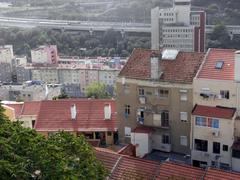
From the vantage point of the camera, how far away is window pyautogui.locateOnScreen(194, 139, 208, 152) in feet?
77.6

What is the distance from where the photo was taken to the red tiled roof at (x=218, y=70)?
77.7ft

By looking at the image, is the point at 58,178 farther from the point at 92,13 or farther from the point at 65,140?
the point at 92,13

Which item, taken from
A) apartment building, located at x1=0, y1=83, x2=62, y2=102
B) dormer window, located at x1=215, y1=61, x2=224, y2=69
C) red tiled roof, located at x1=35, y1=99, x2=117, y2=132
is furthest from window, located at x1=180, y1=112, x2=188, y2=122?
apartment building, located at x1=0, y1=83, x2=62, y2=102

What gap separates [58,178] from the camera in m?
15.4

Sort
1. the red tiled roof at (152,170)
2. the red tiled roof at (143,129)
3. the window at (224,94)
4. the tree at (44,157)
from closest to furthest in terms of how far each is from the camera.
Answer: the tree at (44,157) < the red tiled roof at (152,170) < the window at (224,94) < the red tiled roof at (143,129)

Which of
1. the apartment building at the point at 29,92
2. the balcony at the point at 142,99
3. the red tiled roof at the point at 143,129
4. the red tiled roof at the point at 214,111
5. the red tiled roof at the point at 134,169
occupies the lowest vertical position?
the apartment building at the point at 29,92

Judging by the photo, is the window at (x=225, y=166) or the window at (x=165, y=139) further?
the window at (x=165, y=139)

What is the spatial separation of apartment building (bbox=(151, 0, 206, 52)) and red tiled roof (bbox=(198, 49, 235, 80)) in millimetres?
60901

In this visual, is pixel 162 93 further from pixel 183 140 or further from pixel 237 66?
pixel 237 66

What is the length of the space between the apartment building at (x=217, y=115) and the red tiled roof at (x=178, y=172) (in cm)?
299

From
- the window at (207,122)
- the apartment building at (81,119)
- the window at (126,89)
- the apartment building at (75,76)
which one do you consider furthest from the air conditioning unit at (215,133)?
the apartment building at (75,76)

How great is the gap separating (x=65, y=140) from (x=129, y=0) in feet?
376

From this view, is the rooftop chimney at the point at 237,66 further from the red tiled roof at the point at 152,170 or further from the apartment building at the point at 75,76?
the apartment building at the point at 75,76

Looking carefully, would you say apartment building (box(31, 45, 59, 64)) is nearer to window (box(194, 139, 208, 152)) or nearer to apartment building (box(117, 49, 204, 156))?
apartment building (box(117, 49, 204, 156))
